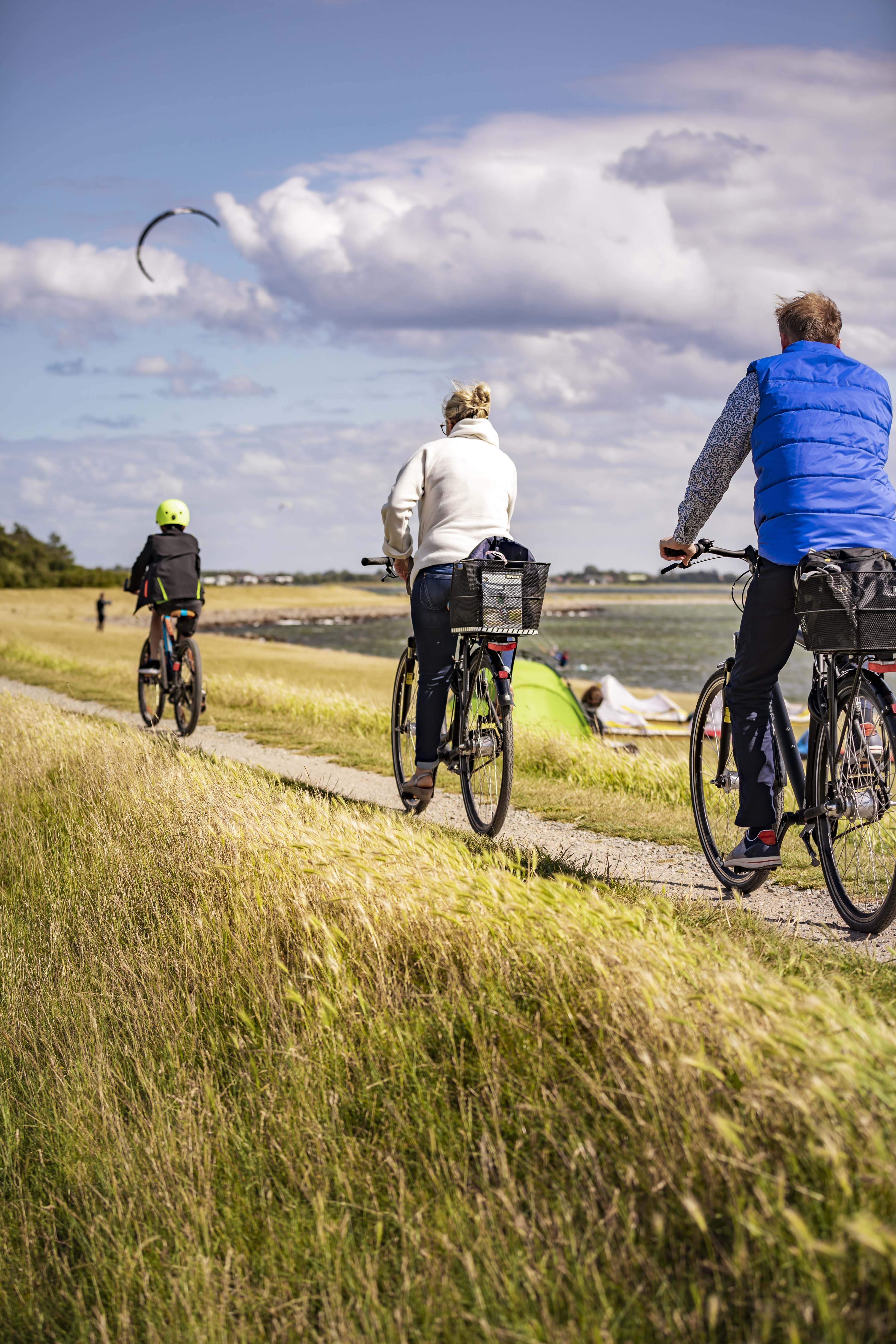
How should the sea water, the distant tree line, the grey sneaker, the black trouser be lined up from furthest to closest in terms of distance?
the distant tree line
the sea water
the grey sneaker
the black trouser

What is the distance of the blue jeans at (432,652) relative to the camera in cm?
613

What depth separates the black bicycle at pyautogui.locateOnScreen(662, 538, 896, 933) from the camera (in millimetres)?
4199

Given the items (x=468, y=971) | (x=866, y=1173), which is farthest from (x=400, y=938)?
(x=866, y=1173)

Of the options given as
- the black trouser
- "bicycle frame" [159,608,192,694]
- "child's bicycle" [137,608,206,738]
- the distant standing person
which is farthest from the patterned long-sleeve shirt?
the distant standing person

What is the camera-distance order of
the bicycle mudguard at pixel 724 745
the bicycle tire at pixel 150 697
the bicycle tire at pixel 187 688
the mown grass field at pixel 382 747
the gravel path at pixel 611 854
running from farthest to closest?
the bicycle tire at pixel 150 697
the bicycle tire at pixel 187 688
the mown grass field at pixel 382 747
the bicycle mudguard at pixel 724 745
the gravel path at pixel 611 854

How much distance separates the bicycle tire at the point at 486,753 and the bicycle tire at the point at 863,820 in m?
1.83

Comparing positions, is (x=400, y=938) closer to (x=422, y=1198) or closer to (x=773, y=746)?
(x=422, y=1198)

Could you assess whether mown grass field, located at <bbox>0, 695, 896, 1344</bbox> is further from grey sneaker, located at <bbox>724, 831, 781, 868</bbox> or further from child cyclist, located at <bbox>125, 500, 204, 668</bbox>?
child cyclist, located at <bbox>125, 500, 204, 668</bbox>

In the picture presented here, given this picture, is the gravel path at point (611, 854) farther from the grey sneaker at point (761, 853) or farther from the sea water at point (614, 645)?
the sea water at point (614, 645)

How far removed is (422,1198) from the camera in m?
2.85

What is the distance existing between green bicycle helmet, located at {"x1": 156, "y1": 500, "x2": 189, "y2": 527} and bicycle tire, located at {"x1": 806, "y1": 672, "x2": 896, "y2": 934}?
8.29m

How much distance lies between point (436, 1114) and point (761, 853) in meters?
2.17

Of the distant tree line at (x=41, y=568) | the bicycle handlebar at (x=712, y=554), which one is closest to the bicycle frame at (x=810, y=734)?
the bicycle handlebar at (x=712, y=554)

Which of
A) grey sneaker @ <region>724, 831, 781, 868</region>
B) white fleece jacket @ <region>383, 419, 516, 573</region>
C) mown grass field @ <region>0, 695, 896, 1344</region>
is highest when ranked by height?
white fleece jacket @ <region>383, 419, 516, 573</region>
